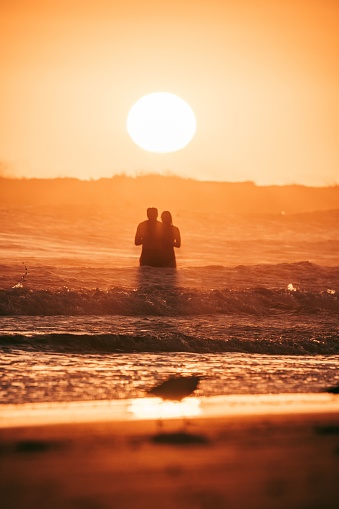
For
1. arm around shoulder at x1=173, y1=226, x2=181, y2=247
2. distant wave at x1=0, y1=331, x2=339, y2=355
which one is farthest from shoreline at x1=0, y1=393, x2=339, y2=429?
arm around shoulder at x1=173, y1=226, x2=181, y2=247

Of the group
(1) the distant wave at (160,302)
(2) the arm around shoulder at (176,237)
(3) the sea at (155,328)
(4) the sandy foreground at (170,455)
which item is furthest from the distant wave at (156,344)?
(2) the arm around shoulder at (176,237)

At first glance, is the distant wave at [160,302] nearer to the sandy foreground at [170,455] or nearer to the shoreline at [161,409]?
the shoreline at [161,409]

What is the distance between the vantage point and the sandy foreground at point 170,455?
9.85 feet

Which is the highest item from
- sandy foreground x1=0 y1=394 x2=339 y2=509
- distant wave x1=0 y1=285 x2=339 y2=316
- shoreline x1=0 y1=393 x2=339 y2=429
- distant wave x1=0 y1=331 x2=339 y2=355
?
distant wave x1=0 y1=285 x2=339 y2=316

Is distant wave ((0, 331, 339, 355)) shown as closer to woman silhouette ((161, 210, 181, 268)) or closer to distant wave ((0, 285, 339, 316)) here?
distant wave ((0, 285, 339, 316))

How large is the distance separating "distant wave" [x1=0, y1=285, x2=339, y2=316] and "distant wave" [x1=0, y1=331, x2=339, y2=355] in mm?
2531

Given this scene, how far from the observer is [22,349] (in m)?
7.24

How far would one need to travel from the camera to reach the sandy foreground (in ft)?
9.85

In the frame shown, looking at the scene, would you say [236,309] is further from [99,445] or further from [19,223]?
[19,223]

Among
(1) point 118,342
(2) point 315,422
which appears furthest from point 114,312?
(2) point 315,422

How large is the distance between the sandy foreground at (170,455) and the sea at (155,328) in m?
0.55

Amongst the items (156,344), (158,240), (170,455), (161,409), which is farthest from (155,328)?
(170,455)

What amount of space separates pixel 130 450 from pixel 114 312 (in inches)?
291

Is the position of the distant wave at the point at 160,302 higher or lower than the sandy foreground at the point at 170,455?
higher
